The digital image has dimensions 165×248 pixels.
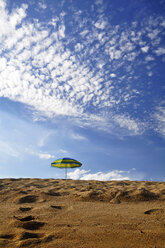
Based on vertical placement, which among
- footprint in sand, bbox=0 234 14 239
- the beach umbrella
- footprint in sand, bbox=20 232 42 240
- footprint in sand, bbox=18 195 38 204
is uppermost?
the beach umbrella

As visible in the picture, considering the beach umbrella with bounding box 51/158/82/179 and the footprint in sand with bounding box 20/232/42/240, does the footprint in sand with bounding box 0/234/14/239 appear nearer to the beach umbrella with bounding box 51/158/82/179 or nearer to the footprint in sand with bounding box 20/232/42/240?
the footprint in sand with bounding box 20/232/42/240

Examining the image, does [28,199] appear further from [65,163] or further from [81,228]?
[65,163]

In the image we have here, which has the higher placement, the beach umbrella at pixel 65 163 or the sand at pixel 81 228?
the beach umbrella at pixel 65 163

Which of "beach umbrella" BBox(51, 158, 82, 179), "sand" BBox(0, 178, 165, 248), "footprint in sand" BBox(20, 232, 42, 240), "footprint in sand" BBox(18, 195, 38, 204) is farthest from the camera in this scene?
"beach umbrella" BBox(51, 158, 82, 179)

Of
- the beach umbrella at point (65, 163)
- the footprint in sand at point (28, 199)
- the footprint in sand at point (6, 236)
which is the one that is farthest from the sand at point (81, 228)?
the beach umbrella at point (65, 163)

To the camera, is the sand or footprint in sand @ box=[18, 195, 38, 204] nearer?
the sand

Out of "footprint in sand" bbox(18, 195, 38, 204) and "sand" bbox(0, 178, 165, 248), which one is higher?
"footprint in sand" bbox(18, 195, 38, 204)

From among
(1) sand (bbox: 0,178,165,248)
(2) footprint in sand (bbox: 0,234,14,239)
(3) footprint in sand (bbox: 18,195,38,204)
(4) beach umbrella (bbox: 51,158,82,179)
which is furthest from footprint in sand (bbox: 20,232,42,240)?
(4) beach umbrella (bbox: 51,158,82,179)

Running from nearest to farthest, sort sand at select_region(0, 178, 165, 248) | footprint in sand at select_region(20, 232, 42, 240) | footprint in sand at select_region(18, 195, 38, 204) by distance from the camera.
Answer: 1. sand at select_region(0, 178, 165, 248)
2. footprint in sand at select_region(20, 232, 42, 240)
3. footprint in sand at select_region(18, 195, 38, 204)

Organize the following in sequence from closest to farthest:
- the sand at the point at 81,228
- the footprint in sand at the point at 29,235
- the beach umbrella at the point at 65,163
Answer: the sand at the point at 81,228
the footprint in sand at the point at 29,235
the beach umbrella at the point at 65,163

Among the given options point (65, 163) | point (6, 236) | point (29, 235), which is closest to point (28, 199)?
point (6, 236)

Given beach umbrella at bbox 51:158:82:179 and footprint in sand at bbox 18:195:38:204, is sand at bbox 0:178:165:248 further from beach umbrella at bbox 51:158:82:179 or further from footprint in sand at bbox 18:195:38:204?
beach umbrella at bbox 51:158:82:179

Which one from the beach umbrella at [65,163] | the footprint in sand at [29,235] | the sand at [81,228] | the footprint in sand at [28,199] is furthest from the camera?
the beach umbrella at [65,163]

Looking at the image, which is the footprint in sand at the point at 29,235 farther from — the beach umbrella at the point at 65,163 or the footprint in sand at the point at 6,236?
the beach umbrella at the point at 65,163
